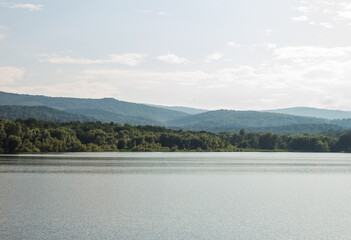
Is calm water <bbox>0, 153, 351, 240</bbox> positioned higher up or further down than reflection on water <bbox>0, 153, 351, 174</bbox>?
higher up

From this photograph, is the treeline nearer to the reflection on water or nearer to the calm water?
the reflection on water

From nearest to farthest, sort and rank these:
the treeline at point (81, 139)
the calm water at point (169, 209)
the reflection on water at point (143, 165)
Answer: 1. the calm water at point (169, 209)
2. the reflection on water at point (143, 165)
3. the treeline at point (81, 139)

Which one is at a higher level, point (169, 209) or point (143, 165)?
point (169, 209)

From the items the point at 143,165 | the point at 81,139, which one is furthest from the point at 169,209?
the point at 81,139

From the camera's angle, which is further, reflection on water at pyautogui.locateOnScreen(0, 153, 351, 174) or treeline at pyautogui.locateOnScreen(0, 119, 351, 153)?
treeline at pyautogui.locateOnScreen(0, 119, 351, 153)

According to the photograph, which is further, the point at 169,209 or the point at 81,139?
the point at 81,139

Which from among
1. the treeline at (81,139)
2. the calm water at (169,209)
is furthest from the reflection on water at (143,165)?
the treeline at (81,139)

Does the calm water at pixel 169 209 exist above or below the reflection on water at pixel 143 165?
above

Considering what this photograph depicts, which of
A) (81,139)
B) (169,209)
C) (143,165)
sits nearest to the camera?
(169,209)

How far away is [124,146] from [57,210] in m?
145

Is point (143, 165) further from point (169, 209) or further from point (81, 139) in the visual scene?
point (81, 139)

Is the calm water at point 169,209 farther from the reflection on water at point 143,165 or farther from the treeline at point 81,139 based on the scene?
the treeline at point 81,139

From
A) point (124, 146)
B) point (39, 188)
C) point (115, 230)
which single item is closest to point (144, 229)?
point (115, 230)

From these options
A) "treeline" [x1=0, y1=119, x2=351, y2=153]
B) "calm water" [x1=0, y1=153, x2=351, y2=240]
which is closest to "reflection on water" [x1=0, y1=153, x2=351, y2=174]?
"calm water" [x1=0, y1=153, x2=351, y2=240]
